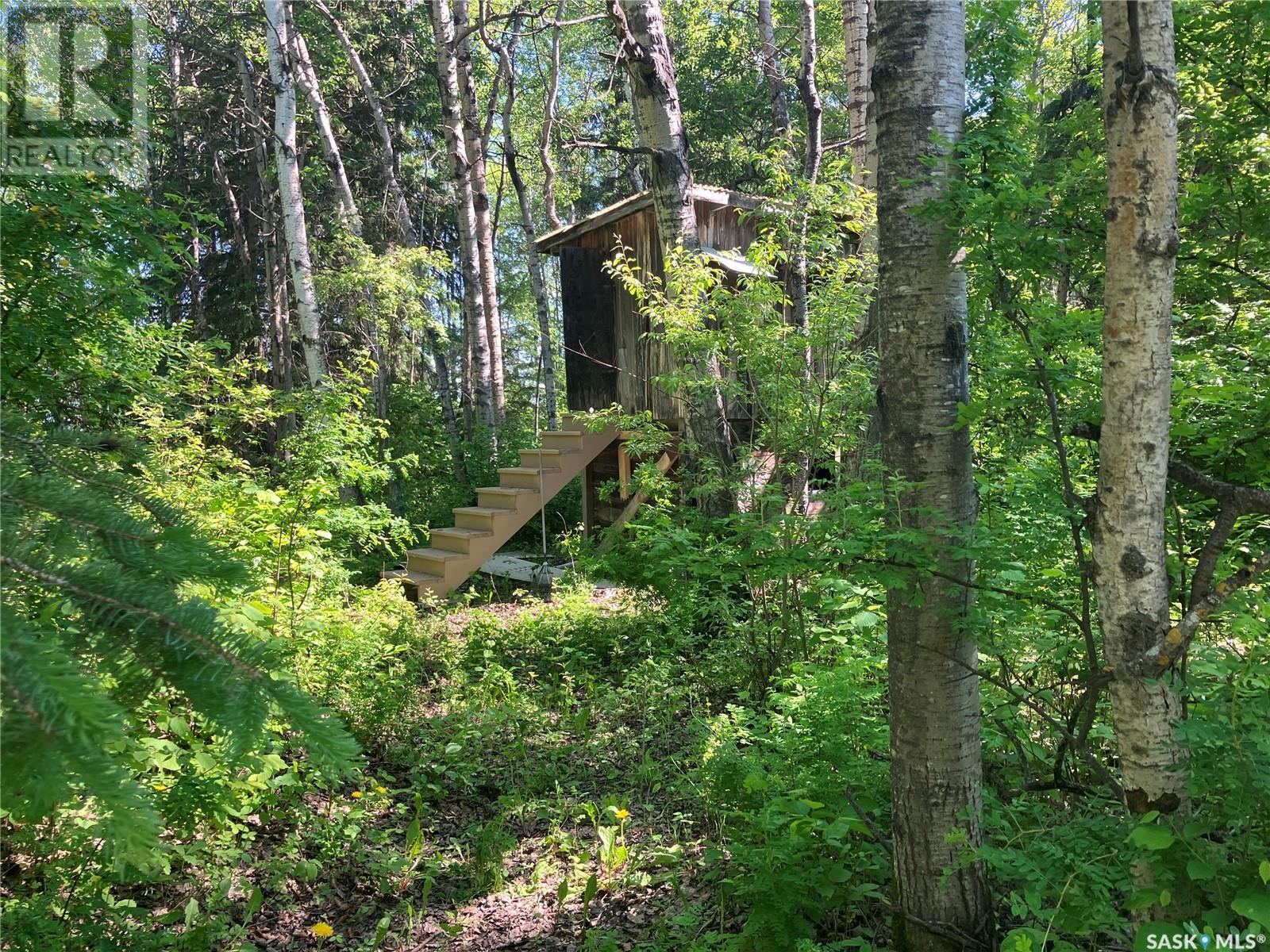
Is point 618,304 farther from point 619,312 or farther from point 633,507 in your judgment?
point 633,507

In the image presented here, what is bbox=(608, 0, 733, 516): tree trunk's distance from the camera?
248 inches

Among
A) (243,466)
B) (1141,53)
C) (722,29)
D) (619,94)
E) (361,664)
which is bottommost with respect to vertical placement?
(361,664)

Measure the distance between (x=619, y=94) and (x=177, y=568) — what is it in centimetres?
1712

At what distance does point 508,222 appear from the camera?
2752 centimetres

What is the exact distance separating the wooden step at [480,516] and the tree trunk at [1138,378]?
7360 millimetres

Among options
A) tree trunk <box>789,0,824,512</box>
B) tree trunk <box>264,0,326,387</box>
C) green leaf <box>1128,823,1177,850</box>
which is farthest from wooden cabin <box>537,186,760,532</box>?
green leaf <box>1128,823,1177,850</box>

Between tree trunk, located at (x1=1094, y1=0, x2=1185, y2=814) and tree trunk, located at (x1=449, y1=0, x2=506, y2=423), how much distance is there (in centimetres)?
1059

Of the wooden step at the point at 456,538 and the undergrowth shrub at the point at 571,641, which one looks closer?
the undergrowth shrub at the point at 571,641

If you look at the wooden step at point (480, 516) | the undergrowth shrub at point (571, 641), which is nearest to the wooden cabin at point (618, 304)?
the wooden step at point (480, 516)

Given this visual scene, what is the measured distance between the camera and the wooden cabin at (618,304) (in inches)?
362

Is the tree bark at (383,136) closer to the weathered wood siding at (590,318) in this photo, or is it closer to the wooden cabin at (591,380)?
the wooden cabin at (591,380)

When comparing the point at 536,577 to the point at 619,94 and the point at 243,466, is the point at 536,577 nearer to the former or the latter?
the point at 243,466

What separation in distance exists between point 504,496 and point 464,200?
17.8 feet

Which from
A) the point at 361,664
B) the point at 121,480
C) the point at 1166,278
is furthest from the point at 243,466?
the point at 1166,278
